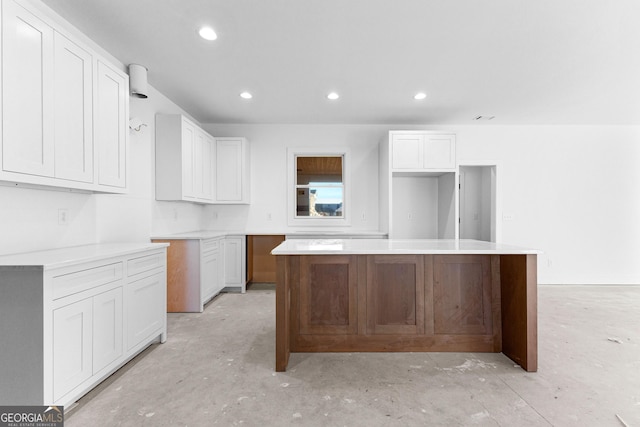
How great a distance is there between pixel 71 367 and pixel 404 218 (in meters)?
4.67

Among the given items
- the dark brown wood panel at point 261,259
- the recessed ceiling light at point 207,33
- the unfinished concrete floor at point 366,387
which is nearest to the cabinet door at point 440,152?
the unfinished concrete floor at point 366,387

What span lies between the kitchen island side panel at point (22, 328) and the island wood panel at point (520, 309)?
122 inches

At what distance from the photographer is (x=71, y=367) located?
1673 mm

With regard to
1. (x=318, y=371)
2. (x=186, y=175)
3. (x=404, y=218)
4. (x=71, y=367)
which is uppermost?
(x=186, y=175)

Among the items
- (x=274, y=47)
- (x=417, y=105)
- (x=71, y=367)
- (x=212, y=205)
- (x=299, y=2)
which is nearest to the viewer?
(x=71, y=367)

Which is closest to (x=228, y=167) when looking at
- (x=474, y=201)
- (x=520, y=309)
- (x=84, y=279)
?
(x=84, y=279)

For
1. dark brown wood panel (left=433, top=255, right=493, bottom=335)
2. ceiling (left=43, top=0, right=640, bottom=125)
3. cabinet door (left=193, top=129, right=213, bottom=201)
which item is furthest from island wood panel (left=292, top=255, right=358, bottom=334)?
cabinet door (left=193, top=129, right=213, bottom=201)

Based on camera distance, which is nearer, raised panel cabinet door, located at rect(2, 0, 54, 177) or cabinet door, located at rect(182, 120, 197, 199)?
raised panel cabinet door, located at rect(2, 0, 54, 177)

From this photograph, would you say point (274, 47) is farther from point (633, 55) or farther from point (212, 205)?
point (633, 55)

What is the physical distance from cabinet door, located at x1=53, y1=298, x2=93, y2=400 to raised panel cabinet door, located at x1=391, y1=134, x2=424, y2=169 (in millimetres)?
4007

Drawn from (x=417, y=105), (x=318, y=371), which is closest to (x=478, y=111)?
(x=417, y=105)

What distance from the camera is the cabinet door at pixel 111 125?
230cm

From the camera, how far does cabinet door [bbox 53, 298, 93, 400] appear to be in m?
1.58

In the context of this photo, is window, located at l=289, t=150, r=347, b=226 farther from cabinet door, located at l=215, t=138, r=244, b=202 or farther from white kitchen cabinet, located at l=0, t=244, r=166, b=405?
white kitchen cabinet, located at l=0, t=244, r=166, b=405
